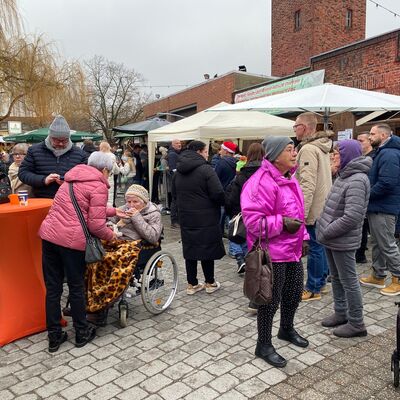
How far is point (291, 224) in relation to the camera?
2945 mm

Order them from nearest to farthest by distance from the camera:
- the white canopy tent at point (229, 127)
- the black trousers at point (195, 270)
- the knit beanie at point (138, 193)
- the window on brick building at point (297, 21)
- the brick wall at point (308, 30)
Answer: the knit beanie at point (138, 193) → the black trousers at point (195, 270) → the white canopy tent at point (229, 127) → the brick wall at point (308, 30) → the window on brick building at point (297, 21)

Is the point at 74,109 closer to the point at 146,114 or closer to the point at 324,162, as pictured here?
the point at 324,162

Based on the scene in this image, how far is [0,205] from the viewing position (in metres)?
3.81

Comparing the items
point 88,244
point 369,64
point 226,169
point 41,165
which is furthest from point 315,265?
point 369,64

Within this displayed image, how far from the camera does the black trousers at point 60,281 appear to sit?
3428 mm

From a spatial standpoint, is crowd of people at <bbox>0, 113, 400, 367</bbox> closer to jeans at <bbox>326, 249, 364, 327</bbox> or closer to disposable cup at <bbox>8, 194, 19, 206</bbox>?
jeans at <bbox>326, 249, 364, 327</bbox>

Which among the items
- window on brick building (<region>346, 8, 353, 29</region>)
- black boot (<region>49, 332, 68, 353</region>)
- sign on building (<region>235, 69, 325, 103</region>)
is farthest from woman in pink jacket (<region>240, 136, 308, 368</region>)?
window on brick building (<region>346, 8, 353, 29</region>)

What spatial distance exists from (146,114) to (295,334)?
31.6m

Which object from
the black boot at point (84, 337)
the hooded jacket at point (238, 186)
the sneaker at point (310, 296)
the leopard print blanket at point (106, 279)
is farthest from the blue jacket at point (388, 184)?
Answer: the black boot at point (84, 337)

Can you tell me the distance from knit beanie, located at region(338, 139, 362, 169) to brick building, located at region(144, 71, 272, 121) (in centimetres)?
1734

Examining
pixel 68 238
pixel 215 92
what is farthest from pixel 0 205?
pixel 215 92

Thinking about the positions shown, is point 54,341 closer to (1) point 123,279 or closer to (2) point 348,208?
(1) point 123,279

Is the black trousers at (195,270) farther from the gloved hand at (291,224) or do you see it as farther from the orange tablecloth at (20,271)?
the gloved hand at (291,224)

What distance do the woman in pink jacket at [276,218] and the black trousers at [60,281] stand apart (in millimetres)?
1497
